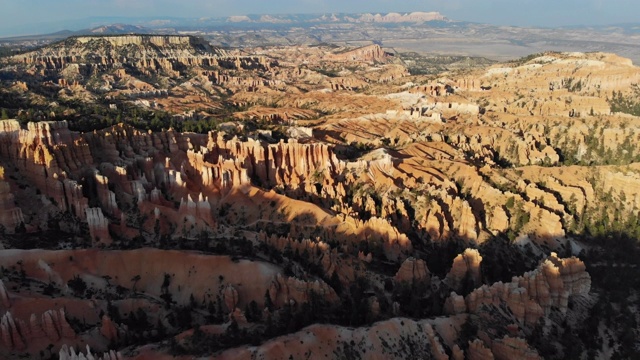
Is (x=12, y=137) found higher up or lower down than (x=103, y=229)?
higher up

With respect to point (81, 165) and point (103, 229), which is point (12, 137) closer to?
point (81, 165)

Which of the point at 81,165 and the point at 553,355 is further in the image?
the point at 81,165

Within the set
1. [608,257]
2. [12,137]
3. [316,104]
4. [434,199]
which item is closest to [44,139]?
[12,137]

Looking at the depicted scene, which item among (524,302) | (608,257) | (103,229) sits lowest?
(608,257)

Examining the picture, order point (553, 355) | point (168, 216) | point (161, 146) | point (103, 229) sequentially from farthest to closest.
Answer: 1. point (161, 146)
2. point (168, 216)
3. point (103, 229)
4. point (553, 355)

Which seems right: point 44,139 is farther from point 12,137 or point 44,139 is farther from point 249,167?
point 249,167

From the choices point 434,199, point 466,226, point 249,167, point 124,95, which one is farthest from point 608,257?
point 124,95

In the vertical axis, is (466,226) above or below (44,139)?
below

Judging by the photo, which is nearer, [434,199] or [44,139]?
[44,139]

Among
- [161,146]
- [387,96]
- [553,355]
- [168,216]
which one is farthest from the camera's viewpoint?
[387,96]

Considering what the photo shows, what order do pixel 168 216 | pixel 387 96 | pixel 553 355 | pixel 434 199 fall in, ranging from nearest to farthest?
pixel 553 355
pixel 168 216
pixel 434 199
pixel 387 96
